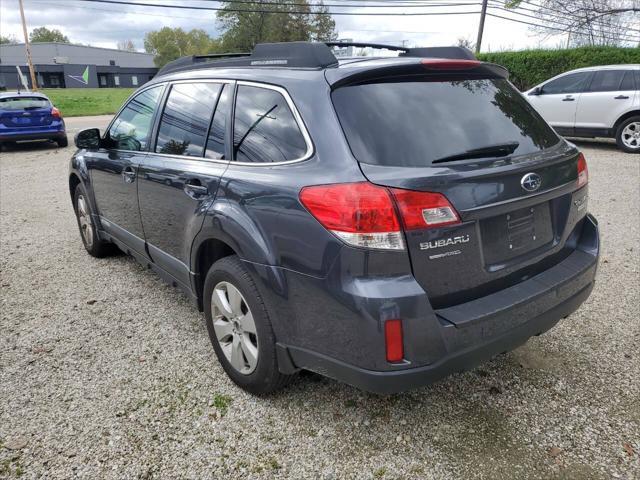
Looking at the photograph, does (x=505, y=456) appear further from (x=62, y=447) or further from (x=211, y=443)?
(x=62, y=447)

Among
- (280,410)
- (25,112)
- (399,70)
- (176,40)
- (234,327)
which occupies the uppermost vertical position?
(176,40)

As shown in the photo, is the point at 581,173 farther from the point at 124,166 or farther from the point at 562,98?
the point at 562,98

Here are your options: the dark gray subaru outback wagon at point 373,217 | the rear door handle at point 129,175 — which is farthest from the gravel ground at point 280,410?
the rear door handle at point 129,175

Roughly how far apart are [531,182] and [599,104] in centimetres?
1001

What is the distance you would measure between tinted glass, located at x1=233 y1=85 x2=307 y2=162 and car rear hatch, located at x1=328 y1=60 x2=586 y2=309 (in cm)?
27

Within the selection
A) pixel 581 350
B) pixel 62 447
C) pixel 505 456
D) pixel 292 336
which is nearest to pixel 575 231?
pixel 581 350

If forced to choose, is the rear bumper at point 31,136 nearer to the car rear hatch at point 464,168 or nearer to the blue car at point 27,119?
the blue car at point 27,119

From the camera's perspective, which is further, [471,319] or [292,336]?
[292,336]

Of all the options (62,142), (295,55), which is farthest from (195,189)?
(62,142)

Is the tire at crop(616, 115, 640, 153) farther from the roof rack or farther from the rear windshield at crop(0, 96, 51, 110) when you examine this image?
the rear windshield at crop(0, 96, 51, 110)

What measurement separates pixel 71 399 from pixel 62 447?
0.40 metres

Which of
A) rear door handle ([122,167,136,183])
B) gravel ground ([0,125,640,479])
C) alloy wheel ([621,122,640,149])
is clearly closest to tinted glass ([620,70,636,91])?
alloy wheel ([621,122,640,149])

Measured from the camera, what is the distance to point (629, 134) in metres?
10.5

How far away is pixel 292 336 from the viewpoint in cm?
232
